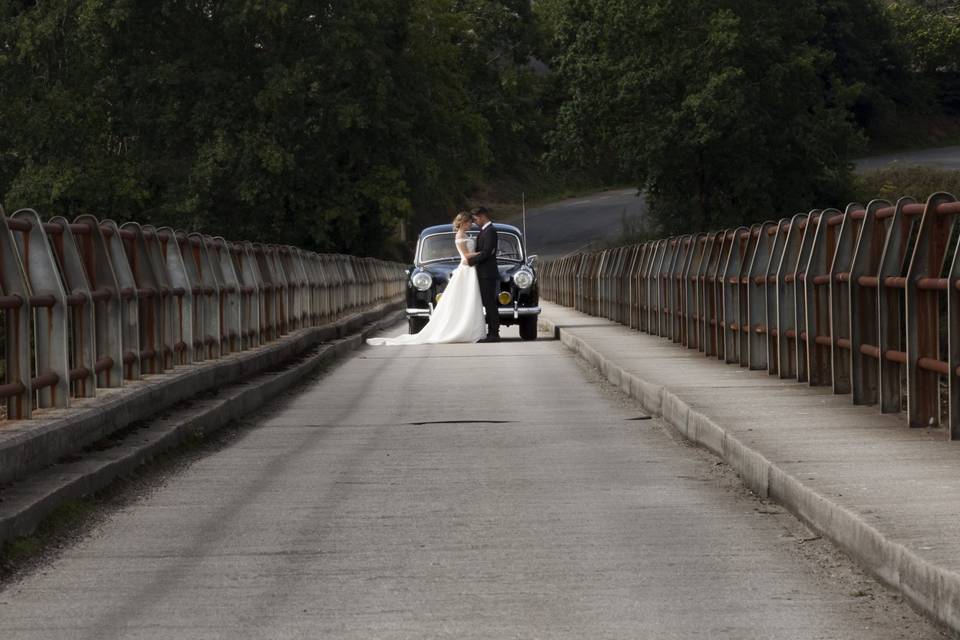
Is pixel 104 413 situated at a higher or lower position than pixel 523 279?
lower

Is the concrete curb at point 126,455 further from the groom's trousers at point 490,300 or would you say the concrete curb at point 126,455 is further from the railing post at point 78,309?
the groom's trousers at point 490,300

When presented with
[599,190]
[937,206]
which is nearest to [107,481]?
[937,206]

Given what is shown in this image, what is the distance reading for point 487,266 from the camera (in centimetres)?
2694

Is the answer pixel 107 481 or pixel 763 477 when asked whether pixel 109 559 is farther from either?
pixel 763 477

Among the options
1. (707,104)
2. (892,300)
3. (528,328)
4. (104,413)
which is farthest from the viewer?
(707,104)

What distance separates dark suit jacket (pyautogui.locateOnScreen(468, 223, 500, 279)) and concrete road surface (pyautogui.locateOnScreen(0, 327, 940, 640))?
14341mm

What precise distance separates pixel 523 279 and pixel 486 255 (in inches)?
48.5

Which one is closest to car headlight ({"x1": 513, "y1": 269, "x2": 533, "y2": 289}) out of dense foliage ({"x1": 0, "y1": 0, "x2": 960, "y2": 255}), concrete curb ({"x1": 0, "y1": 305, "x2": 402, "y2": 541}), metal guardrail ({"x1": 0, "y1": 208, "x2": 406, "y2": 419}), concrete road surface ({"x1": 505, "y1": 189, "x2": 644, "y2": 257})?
metal guardrail ({"x1": 0, "y1": 208, "x2": 406, "y2": 419})

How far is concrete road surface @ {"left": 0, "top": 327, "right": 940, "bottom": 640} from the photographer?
594 cm

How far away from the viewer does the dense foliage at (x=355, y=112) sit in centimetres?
5850

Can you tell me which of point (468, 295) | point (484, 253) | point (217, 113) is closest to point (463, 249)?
point (484, 253)

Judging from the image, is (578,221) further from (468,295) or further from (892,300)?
(892,300)

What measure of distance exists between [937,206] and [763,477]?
7.94ft

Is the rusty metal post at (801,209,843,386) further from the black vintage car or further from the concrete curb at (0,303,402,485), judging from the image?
the black vintage car
